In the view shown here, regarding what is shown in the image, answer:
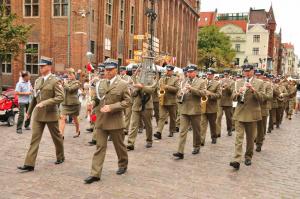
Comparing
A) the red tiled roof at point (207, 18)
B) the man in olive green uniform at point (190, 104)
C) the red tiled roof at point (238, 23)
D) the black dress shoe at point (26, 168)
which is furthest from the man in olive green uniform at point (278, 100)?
the red tiled roof at point (207, 18)

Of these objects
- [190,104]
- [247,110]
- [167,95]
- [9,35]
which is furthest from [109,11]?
[247,110]

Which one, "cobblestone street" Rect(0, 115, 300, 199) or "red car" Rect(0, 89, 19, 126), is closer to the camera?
"cobblestone street" Rect(0, 115, 300, 199)

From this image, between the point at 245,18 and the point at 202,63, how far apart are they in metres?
37.2

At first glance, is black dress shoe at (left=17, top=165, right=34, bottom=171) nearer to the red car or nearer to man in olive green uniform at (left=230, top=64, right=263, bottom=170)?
man in olive green uniform at (left=230, top=64, right=263, bottom=170)

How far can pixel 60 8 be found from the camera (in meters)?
26.7

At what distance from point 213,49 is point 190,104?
2390 inches

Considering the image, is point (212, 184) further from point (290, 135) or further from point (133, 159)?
point (290, 135)

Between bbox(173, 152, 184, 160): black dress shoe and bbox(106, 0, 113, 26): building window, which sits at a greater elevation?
bbox(106, 0, 113, 26): building window

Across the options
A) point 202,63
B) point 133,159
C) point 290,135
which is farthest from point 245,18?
point 133,159

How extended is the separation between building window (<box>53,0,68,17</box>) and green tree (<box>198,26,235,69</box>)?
40.9 meters

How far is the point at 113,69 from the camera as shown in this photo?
665 centimetres


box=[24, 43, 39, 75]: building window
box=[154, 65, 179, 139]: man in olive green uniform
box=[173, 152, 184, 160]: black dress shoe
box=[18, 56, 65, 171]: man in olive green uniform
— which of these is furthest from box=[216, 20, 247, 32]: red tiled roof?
box=[18, 56, 65, 171]: man in olive green uniform

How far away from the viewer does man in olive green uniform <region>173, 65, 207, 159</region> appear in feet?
27.7

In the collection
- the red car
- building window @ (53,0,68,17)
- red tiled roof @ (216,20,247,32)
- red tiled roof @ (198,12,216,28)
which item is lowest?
the red car
